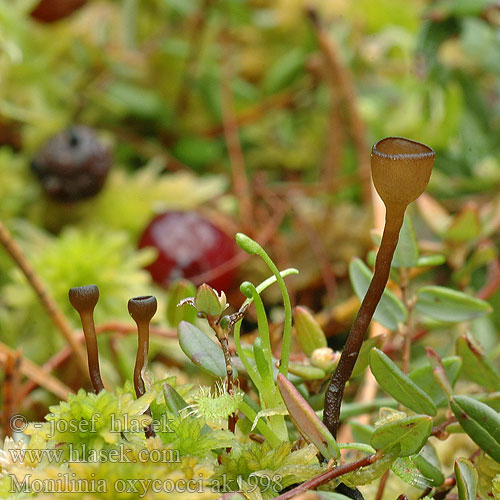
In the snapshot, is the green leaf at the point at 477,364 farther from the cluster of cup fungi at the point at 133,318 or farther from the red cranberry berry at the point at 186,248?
the red cranberry berry at the point at 186,248

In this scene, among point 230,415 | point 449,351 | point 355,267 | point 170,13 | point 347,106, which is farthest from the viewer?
point 170,13

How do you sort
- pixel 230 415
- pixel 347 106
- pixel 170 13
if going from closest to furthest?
pixel 230 415 < pixel 347 106 < pixel 170 13

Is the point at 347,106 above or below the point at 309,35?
below

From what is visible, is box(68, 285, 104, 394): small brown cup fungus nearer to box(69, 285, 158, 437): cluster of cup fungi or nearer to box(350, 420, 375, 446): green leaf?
box(69, 285, 158, 437): cluster of cup fungi

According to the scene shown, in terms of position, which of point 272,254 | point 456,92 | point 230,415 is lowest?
point 272,254

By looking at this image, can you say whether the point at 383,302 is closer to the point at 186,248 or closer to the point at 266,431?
the point at 266,431

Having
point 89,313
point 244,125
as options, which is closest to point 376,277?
point 89,313

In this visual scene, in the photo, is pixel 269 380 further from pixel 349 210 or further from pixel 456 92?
pixel 456 92

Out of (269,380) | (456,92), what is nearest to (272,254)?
(456,92)
